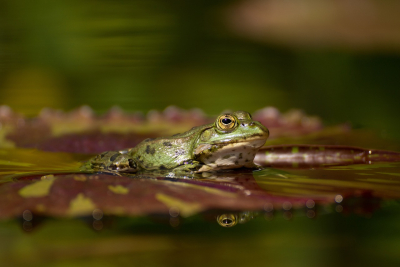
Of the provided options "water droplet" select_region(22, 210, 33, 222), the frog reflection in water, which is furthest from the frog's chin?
"water droplet" select_region(22, 210, 33, 222)

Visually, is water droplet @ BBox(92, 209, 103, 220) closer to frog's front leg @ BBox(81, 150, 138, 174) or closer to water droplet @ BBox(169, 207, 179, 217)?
water droplet @ BBox(169, 207, 179, 217)

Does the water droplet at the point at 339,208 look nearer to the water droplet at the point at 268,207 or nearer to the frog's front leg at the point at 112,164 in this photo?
the water droplet at the point at 268,207

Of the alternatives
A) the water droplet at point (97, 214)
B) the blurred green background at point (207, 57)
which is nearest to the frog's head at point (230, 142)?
the water droplet at point (97, 214)

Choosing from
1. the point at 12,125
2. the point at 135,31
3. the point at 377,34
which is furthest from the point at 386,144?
the point at 135,31

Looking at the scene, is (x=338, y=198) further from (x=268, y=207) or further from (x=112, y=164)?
(x=112, y=164)

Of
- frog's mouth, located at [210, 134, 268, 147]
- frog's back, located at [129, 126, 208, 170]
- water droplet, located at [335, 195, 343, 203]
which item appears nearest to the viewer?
water droplet, located at [335, 195, 343, 203]

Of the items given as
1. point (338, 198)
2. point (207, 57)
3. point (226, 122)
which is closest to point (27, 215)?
point (338, 198)

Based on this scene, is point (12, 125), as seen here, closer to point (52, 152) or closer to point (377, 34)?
point (52, 152)
